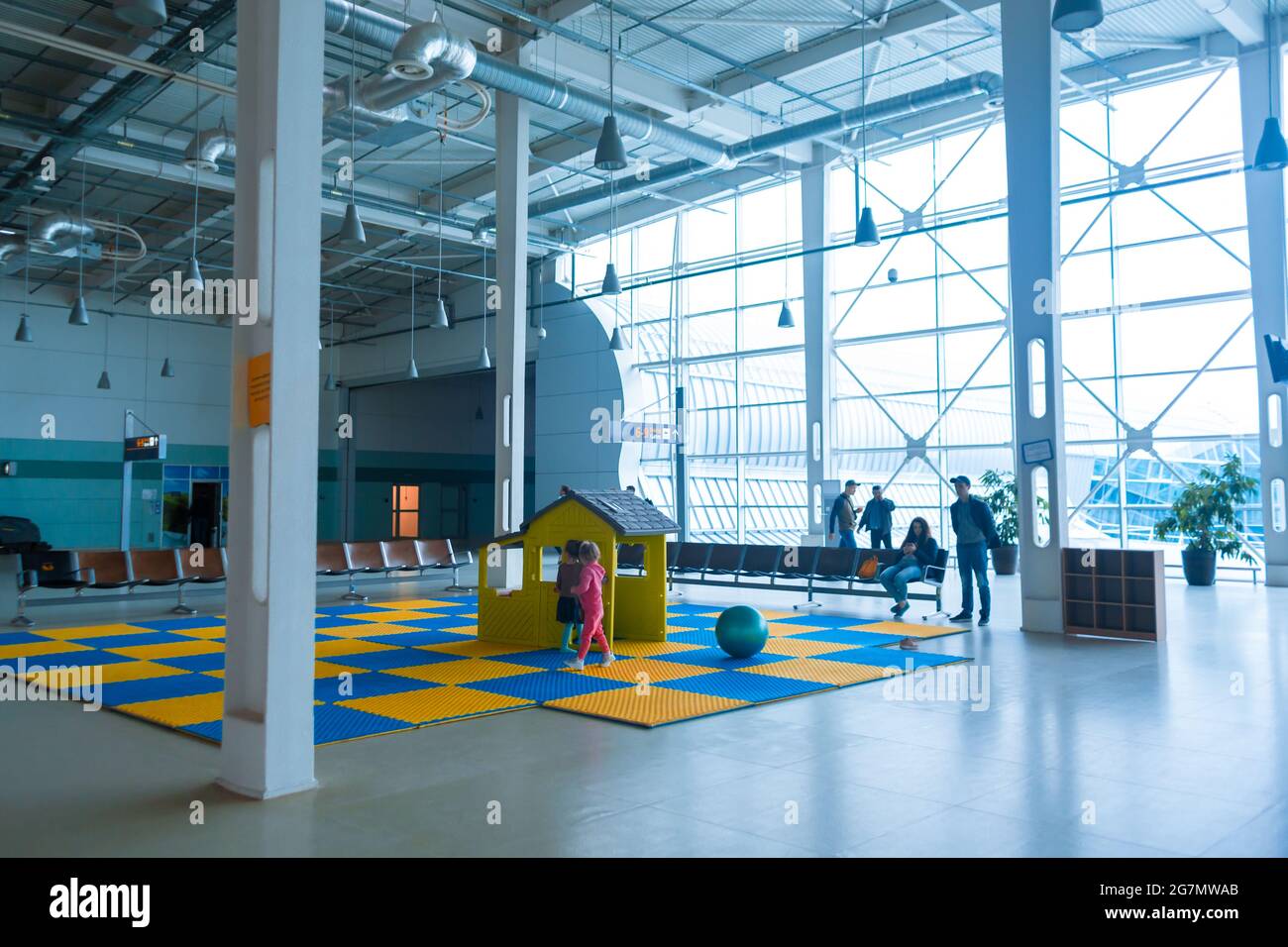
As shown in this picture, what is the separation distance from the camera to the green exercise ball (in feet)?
26.7

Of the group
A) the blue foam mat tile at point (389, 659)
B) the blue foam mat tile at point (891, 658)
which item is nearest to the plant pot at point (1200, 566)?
Answer: the blue foam mat tile at point (891, 658)

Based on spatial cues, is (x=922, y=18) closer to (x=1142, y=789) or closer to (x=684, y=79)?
(x=684, y=79)

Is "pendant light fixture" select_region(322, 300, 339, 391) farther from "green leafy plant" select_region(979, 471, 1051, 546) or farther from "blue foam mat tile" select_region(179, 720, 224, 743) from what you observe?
"blue foam mat tile" select_region(179, 720, 224, 743)

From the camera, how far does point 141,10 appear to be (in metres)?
A: 7.96

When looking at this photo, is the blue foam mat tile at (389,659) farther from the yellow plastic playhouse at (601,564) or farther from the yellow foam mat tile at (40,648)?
the yellow foam mat tile at (40,648)

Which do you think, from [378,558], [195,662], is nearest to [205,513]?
[378,558]

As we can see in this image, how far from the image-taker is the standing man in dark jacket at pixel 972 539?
→ 10.6m

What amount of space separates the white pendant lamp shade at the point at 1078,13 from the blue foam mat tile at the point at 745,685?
194 inches

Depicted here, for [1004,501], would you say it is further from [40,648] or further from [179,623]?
[40,648]

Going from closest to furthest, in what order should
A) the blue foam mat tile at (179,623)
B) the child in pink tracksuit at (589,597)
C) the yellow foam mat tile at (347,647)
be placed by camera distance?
the child in pink tracksuit at (589,597)
the yellow foam mat tile at (347,647)
the blue foam mat tile at (179,623)

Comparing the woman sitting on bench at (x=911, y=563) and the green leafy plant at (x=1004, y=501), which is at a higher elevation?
the green leafy plant at (x=1004, y=501)

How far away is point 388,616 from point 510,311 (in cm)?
406

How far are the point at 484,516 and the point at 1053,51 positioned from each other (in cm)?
2435

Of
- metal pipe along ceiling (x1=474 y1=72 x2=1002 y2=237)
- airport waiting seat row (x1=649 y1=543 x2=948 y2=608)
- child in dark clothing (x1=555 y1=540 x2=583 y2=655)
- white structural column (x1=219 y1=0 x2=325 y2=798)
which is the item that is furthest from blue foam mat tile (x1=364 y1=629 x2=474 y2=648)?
metal pipe along ceiling (x1=474 y1=72 x2=1002 y2=237)
